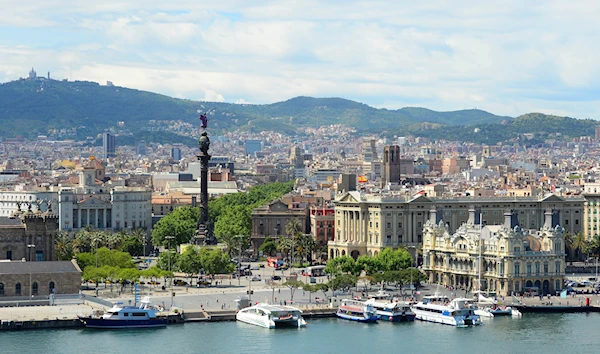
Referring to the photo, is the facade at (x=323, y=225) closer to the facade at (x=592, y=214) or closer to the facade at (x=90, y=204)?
the facade at (x=592, y=214)

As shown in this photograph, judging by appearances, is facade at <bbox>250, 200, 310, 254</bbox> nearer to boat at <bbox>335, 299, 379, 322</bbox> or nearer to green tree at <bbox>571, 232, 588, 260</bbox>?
green tree at <bbox>571, 232, 588, 260</bbox>

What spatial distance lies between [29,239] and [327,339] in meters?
25.5

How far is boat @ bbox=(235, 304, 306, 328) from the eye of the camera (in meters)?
83.0

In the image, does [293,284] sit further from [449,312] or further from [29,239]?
[29,239]

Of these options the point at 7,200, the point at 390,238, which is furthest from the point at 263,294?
the point at 7,200

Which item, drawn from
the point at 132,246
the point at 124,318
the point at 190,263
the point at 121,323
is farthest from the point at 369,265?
the point at 132,246

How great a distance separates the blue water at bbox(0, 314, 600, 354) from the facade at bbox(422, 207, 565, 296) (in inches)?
407

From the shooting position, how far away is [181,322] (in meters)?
83.6

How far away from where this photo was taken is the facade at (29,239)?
94875 mm

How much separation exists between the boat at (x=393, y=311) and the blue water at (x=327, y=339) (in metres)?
1.06

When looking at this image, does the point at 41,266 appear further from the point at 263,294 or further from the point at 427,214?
the point at 427,214

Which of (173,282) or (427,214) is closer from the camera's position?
(173,282)

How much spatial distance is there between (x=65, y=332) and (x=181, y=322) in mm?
7144

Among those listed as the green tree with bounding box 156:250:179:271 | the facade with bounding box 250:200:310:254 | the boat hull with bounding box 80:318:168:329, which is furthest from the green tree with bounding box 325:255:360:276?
the facade with bounding box 250:200:310:254
